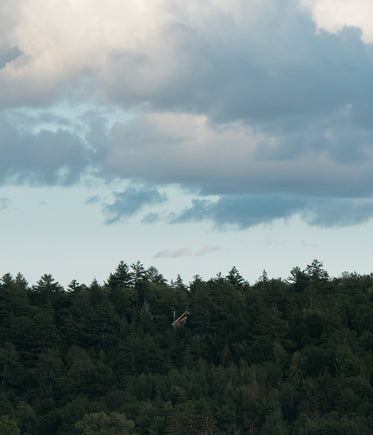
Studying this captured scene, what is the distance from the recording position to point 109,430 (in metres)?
95.4

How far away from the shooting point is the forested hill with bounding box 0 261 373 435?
10100 centimetres

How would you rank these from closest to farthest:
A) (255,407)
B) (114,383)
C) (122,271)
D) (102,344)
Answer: (255,407) → (114,383) → (102,344) → (122,271)

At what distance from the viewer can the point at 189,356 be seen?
125875 millimetres

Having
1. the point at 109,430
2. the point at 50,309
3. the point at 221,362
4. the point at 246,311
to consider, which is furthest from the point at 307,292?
the point at 109,430

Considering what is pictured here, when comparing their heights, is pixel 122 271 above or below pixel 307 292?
above

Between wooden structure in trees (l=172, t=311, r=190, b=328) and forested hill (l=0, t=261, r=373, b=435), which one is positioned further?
wooden structure in trees (l=172, t=311, r=190, b=328)

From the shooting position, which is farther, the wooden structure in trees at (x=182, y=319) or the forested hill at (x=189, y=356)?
the wooden structure in trees at (x=182, y=319)

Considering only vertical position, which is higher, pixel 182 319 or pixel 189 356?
pixel 182 319

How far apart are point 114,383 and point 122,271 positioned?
46370 mm

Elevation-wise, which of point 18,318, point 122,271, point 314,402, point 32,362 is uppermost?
point 122,271

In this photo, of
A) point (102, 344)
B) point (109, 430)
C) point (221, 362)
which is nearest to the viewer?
point (109, 430)

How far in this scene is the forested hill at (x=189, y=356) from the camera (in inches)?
3976

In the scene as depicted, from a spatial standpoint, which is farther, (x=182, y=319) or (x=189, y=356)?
(x=182, y=319)

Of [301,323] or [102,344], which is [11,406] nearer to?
[102,344]
